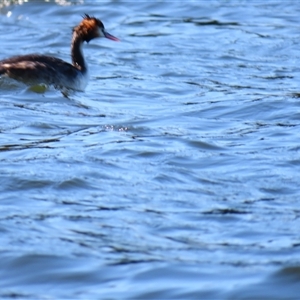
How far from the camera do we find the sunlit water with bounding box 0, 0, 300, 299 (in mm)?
5754

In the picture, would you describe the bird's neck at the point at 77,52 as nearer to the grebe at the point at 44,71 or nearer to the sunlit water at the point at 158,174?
the grebe at the point at 44,71

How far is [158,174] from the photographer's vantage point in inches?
301

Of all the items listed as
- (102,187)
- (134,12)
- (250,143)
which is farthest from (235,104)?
(134,12)

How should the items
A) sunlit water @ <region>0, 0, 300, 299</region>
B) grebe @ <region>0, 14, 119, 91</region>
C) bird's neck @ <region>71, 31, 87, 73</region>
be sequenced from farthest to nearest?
bird's neck @ <region>71, 31, 87, 73</region> < grebe @ <region>0, 14, 119, 91</region> < sunlit water @ <region>0, 0, 300, 299</region>

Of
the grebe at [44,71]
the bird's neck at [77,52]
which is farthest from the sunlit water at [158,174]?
the bird's neck at [77,52]

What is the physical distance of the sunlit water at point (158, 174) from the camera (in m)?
5.75

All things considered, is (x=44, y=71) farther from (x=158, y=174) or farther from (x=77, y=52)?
(x=158, y=174)

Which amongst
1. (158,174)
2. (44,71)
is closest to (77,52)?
(44,71)

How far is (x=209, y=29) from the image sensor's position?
14758 millimetres

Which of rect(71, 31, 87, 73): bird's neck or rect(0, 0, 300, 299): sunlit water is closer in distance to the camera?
rect(0, 0, 300, 299): sunlit water

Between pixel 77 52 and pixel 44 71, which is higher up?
pixel 77 52

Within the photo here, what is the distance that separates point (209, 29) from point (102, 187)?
7804mm

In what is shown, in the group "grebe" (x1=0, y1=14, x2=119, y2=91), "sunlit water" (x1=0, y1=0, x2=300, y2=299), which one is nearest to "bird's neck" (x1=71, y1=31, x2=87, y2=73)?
"grebe" (x1=0, y1=14, x2=119, y2=91)

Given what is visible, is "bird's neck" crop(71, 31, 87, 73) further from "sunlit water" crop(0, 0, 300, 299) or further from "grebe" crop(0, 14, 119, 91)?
"sunlit water" crop(0, 0, 300, 299)
